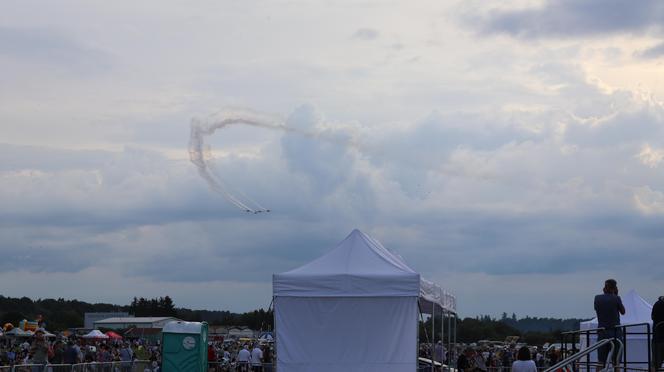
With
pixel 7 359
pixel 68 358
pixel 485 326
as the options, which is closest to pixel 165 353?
pixel 68 358

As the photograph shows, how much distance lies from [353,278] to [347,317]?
2.88 ft

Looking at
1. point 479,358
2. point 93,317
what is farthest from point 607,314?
point 93,317

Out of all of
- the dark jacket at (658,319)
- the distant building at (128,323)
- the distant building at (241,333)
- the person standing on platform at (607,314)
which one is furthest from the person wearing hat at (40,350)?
the distant building at (128,323)

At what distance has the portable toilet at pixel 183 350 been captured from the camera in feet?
76.1

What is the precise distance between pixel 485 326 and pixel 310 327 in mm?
98443

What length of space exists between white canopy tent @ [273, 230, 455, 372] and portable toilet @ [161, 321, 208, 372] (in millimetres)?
3543

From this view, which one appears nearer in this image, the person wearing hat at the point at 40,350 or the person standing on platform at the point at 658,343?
the person standing on platform at the point at 658,343

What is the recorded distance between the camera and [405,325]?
20.1m

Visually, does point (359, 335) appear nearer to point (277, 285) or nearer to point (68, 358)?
point (277, 285)

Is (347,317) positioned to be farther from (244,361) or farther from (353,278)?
(244,361)

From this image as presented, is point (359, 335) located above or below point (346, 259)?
below

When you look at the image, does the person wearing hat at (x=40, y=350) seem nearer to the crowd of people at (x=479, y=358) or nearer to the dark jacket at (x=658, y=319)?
the crowd of people at (x=479, y=358)

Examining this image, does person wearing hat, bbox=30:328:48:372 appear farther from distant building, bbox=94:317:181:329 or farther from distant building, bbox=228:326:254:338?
distant building, bbox=94:317:181:329

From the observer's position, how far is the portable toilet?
914 inches
